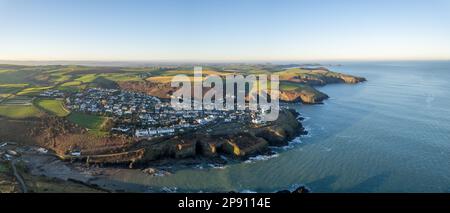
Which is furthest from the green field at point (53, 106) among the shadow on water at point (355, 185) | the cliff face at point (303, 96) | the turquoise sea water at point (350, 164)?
the cliff face at point (303, 96)

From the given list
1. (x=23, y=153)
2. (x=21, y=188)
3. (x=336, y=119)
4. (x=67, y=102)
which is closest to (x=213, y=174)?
(x=21, y=188)

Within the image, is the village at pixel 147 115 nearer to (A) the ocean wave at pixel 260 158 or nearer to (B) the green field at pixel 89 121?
(B) the green field at pixel 89 121

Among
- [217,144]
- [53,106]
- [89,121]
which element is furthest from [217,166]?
[53,106]

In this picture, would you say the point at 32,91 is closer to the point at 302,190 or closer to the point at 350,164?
the point at 302,190
